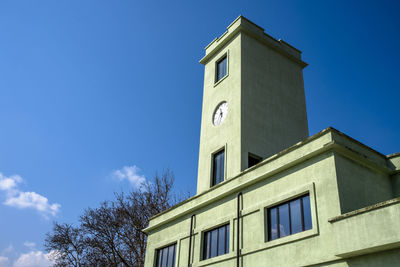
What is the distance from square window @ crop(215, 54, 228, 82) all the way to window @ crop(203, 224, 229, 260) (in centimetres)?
1041

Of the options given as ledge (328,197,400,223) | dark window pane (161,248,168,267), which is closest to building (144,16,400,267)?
ledge (328,197,400,223)

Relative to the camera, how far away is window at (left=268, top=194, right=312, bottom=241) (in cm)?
1297

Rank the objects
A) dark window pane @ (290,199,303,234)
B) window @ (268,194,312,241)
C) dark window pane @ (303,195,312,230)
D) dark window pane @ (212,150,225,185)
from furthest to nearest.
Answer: dark window pane @ (212,150,225,185) → dark window pane @ (290,199,303,234) → window @ (268,194,312,241) → dark window pane @ (303,195,312,230)

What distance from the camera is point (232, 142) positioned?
64.5 ft

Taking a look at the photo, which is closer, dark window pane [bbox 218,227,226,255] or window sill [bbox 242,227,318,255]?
window sill [bbox 242,227,318,255]

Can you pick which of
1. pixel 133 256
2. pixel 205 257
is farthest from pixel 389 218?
pixel 133 256

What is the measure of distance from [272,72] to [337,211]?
12831mm

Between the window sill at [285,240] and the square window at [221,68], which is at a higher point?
the square window at [221,68]

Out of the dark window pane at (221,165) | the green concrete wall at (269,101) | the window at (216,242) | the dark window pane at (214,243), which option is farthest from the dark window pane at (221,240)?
the dark window pane at (221,165)

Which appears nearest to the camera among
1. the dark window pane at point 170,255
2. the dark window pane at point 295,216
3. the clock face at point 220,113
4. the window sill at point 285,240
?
the window sill at point 285,240

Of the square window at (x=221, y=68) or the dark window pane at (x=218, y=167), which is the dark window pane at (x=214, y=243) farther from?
the square window at (x=221, y=68)

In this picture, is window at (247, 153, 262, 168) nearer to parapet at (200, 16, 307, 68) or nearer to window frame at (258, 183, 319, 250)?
window frame at (258, 183, 319, 250)

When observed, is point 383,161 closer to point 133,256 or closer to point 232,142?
point 232,142

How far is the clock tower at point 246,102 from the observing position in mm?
19688
